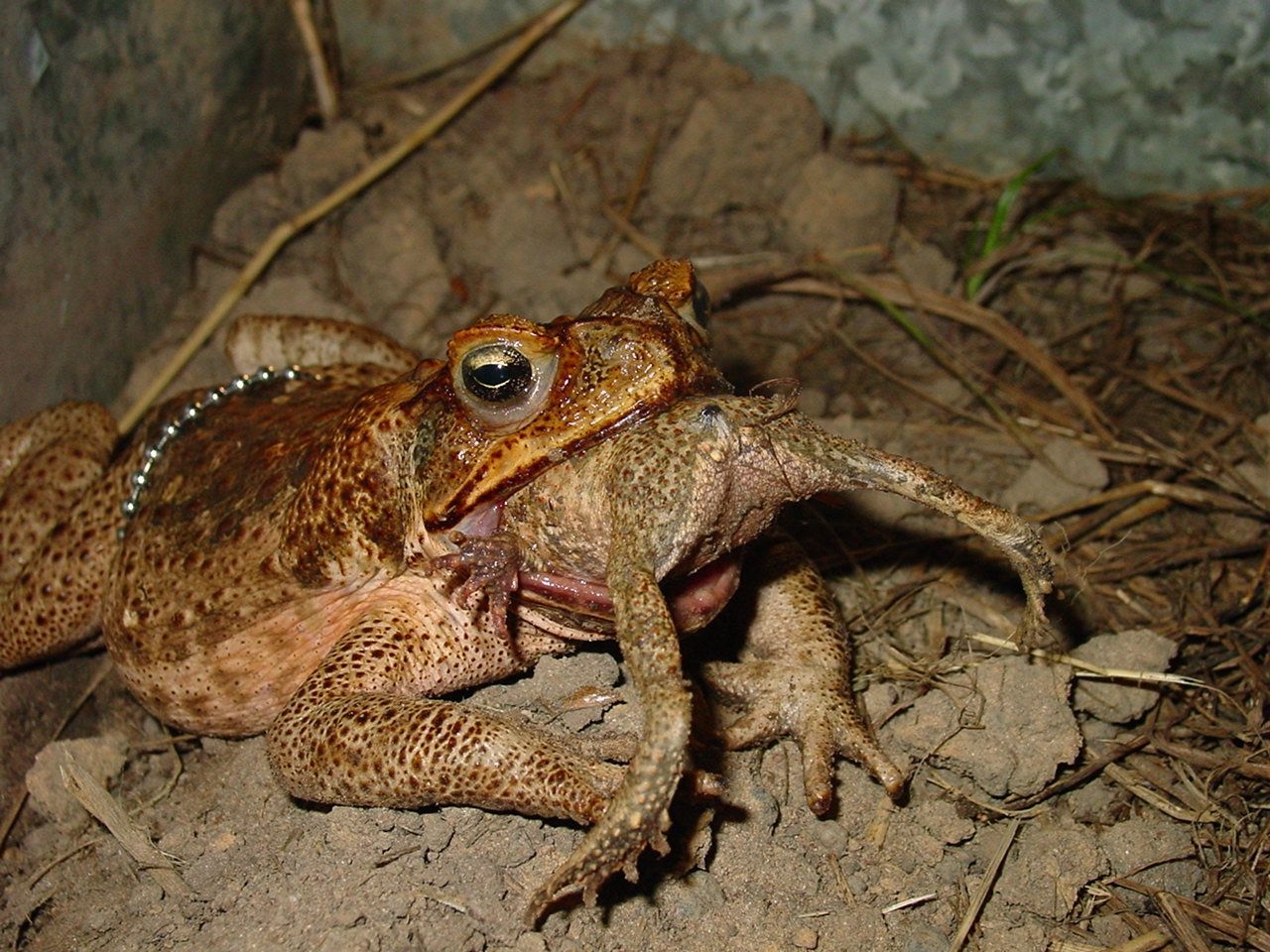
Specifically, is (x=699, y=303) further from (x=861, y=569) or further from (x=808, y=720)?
(x=861, y=569)

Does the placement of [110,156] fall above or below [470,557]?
above

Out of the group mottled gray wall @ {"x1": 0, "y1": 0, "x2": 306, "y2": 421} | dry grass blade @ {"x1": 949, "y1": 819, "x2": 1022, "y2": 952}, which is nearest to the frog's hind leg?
mottled gray wall @ {"x1": 0, "y1": 0, "x2": 306, "y2": 421}

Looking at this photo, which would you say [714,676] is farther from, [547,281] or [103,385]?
[103,385]

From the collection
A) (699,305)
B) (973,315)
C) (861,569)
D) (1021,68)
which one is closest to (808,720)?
(861,569)

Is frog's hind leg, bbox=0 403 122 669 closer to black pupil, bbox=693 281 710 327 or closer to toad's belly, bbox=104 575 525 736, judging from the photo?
toad's belly, bbox=104 575 525 736

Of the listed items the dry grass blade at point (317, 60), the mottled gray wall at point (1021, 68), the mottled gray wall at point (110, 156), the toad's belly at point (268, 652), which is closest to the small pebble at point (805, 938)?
the toad's belly at point (268, 652)

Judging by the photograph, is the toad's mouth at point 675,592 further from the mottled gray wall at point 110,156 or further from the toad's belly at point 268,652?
the mottled gray wall at point 110,156

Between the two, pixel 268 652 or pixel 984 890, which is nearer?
pixel 984 890
